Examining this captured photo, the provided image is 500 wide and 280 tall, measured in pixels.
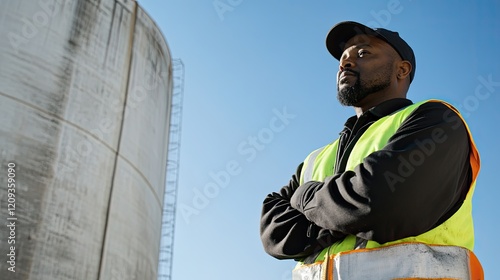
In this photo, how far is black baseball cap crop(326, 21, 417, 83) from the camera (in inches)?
98.1

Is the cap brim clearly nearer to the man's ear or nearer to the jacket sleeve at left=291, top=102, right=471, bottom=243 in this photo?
the man's ear

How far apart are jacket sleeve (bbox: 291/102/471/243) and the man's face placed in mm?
411

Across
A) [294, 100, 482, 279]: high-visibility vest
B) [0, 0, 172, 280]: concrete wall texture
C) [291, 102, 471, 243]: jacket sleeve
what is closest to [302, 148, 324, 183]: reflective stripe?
[294, 100, 482, 279]: high-visibility vest

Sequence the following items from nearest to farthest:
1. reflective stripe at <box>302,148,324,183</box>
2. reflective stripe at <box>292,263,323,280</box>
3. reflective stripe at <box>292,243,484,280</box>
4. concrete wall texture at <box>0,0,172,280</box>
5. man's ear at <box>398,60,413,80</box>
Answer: reflective stripe at <box>292,243,484,280</box> < reflective stripe at <box>292,263,323,280</box> < reflective stripe at <box>302,148,324,183</box> < man's ear at <box>398,60,413,80</box> < concrete wall texture at <box>0,0,172,280</box>

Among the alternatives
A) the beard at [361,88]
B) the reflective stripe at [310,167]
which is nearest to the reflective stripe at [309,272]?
the reflective stripe at [310,167]

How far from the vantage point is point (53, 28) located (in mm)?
8117

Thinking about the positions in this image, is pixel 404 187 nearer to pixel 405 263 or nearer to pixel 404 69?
pixel 405 263

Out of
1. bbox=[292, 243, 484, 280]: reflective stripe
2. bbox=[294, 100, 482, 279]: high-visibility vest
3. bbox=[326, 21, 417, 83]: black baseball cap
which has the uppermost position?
bbox=[326, 21, 417, 83]: black baseball cap

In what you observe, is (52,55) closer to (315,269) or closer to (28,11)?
(28,11)

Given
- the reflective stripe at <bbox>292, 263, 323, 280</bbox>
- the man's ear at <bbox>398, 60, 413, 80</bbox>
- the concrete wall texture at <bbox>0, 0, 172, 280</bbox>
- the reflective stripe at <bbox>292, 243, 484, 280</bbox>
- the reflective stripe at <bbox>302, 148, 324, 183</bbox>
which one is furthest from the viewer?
the concrete wall texture at <bbox>0, 0, 172, 280</bbox>

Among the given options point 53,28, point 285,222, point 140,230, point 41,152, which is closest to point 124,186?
point 140,230

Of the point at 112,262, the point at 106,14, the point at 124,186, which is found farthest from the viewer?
the point at 106,14

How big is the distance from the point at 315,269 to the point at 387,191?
0.37 meters

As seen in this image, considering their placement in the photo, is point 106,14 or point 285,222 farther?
point 106,14
